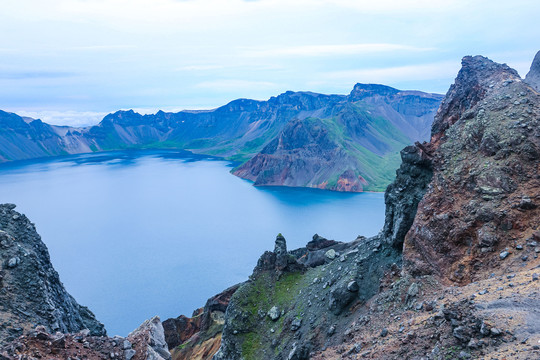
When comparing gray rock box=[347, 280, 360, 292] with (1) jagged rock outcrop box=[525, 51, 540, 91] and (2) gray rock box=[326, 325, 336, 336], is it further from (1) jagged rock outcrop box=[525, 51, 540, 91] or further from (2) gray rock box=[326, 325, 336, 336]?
(1) jagged rock outcrop box=[525, 51, 540, 91]

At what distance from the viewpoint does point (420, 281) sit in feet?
76.8

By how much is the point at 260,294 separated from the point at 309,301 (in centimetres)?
594

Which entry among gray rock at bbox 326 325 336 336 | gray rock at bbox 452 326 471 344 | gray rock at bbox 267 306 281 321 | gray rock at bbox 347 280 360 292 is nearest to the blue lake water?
gray rock at bbox 267 306 281 321

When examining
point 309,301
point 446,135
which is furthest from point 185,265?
point 446,135

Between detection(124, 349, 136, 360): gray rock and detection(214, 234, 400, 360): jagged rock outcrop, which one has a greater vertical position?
detection(124, 349, 136, 360): gray rock

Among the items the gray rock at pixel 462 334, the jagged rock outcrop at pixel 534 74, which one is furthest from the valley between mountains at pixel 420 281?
the jagged rock outcrop at pixel 534 74

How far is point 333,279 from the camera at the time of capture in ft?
108

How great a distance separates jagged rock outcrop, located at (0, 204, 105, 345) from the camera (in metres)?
20.7

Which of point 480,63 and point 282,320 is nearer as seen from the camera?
point 282,320

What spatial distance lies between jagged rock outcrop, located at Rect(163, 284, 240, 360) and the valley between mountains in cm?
1002

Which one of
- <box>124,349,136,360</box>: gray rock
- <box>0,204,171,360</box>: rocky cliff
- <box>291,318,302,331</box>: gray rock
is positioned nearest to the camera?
<box>0,204,171,360</box>: rocky cliff

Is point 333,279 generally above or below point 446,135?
below

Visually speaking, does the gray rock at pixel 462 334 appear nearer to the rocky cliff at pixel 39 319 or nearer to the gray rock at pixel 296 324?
the rocky cliff at pixel 39 319

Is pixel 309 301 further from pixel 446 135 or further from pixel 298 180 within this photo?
pixel 298 180
